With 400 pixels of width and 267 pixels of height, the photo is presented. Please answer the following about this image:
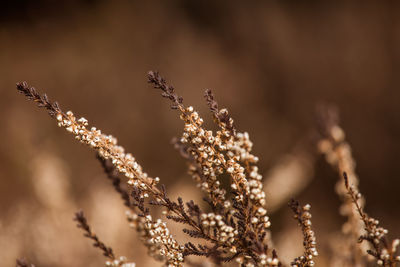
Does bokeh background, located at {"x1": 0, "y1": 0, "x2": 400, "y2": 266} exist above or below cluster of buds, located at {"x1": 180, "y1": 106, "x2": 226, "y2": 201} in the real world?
above

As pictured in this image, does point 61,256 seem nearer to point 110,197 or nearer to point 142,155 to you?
point 110,197

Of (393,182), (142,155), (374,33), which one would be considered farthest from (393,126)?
(142,155)

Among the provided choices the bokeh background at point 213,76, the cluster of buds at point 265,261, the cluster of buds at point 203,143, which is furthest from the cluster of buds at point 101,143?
the bokeh background at point 213,76

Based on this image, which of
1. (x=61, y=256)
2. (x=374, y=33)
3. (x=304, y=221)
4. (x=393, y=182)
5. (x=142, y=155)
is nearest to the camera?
(x=304, y=221)

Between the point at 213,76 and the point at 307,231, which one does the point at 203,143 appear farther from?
the point at 213,76

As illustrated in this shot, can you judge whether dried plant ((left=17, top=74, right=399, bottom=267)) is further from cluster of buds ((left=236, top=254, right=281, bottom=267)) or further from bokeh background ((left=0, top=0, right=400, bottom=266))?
bokeh background ((left=0, top=0, right=400, bottom=266))

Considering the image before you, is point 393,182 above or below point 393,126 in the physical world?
below

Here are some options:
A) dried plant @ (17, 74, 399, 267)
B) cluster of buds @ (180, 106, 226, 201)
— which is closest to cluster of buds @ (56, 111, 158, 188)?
dried plant @ (17, 74, 399, 267)

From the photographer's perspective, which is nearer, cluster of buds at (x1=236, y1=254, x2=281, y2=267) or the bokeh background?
cluster of buds at (x1=236, y1=254, x2=281, y2=267)

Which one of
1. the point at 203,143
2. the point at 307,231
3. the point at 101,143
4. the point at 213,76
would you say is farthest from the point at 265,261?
the point at 213,76
